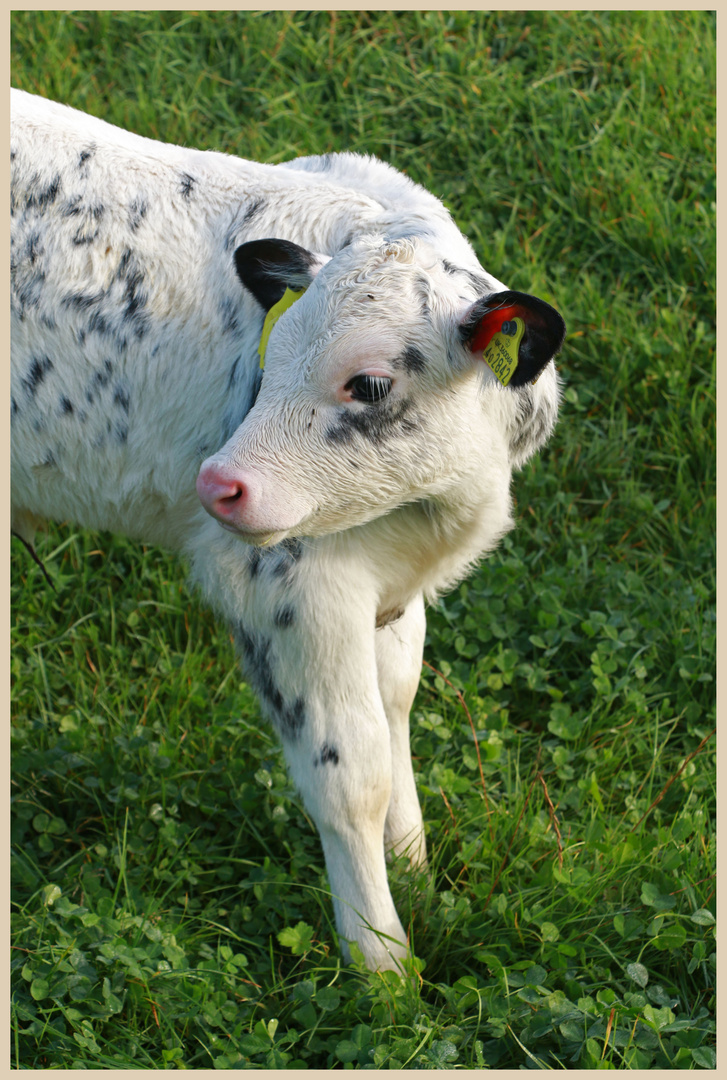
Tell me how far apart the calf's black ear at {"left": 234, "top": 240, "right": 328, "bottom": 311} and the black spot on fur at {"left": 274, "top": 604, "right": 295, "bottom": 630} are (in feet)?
2.89

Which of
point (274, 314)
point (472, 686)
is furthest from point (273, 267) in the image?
point (472, 686)

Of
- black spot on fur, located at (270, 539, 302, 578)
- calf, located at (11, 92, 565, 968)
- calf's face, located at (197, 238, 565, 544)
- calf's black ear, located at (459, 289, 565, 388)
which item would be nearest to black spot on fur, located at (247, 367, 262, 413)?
calf, located at (11, 92, 565, 968)

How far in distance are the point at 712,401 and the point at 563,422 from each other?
748mm

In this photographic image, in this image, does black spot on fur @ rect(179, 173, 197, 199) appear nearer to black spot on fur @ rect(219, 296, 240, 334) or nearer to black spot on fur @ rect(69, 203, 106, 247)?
black spot on fur @ rect(69, 203, 106, 247)

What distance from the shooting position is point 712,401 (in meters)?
5.00

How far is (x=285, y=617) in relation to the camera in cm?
286

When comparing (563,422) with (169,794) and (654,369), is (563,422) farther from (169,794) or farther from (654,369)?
(169,794)

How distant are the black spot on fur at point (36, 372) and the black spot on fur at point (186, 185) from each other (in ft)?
2.24

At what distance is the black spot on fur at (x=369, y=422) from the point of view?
2465mm

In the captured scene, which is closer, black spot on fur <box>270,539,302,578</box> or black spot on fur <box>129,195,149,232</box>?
black spot on fur <box>270,539,302,578</box>

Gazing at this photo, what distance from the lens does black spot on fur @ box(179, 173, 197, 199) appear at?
3150 millimetres

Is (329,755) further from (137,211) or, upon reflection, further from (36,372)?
(137,211)

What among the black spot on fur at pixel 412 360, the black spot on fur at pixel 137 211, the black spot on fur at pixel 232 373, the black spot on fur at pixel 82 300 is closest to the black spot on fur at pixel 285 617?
the black spot on fur at pixel 232 373

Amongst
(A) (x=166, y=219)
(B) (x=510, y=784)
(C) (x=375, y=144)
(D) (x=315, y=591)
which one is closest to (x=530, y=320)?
(D) (x=315, y=591)
